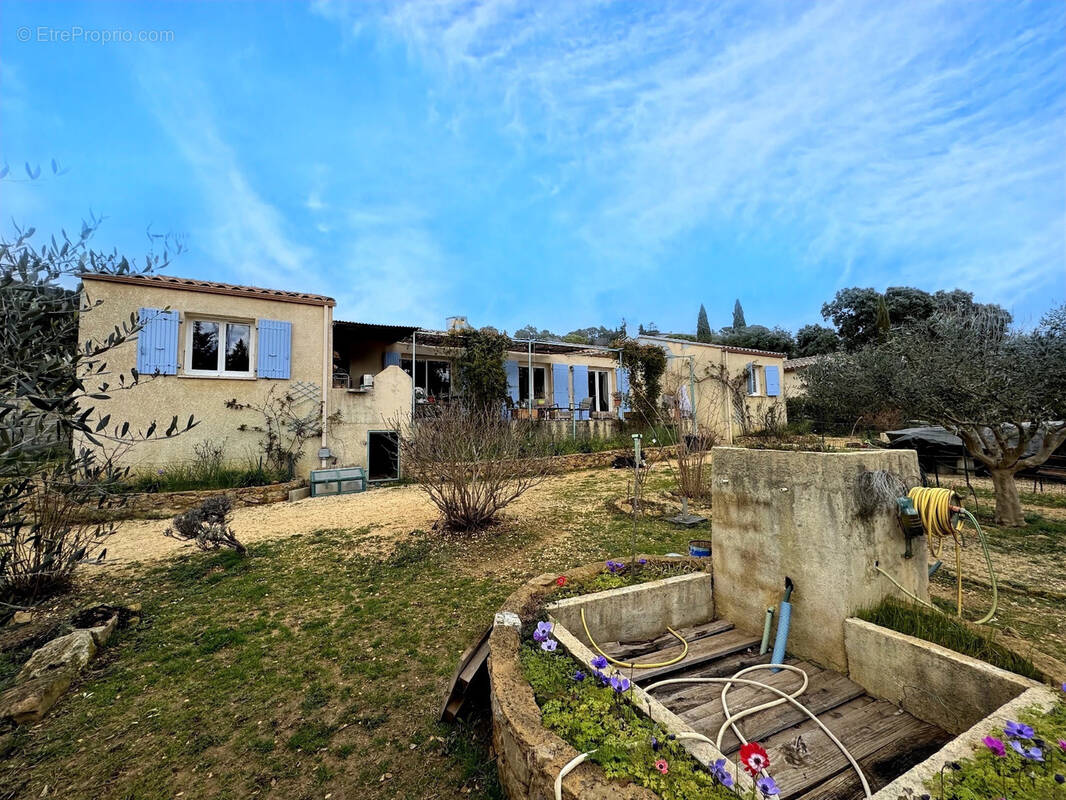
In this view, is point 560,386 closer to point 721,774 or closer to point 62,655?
point 62,655

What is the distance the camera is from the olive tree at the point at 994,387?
20.2ft

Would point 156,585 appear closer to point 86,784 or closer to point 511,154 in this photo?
point 86,784

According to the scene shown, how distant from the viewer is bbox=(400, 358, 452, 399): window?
15.8m

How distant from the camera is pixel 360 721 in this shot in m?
2.77

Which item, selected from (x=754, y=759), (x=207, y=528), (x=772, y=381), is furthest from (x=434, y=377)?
(x=772, y=381)

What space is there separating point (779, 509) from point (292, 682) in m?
3.83

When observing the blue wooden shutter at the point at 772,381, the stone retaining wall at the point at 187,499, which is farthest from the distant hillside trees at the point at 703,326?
the stone retaining wall at the point at 187,499

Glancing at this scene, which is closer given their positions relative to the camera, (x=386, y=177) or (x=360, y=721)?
(x=360, y=721)

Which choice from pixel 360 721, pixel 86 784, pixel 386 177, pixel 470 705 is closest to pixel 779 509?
pixel 470 705

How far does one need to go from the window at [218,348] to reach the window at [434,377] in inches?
223

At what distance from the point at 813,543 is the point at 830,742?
3.45 feet

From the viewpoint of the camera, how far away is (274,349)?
1107 cm

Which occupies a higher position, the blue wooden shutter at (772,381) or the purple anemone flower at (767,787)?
the blue wooden shutter at (772,381)

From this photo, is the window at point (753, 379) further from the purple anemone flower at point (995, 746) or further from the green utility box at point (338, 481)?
the purple anemone flower at point (995, 746)
